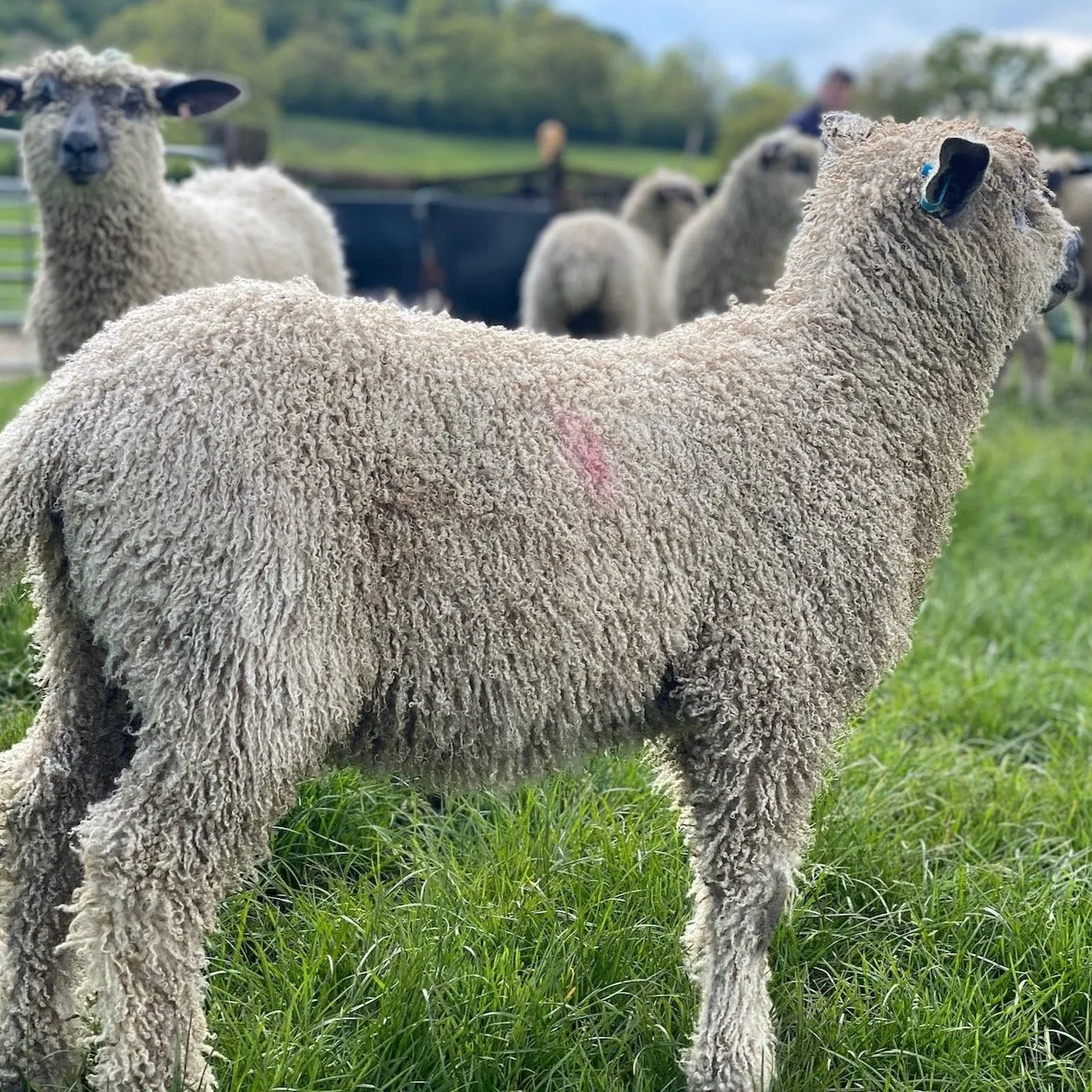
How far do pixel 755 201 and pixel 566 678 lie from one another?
18.0 feet

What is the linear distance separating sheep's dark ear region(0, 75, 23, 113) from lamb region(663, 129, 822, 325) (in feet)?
12.3

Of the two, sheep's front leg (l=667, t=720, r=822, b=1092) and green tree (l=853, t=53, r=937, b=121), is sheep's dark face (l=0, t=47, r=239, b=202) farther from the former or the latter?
green tree (l=853, t=53, r=937, b=121)

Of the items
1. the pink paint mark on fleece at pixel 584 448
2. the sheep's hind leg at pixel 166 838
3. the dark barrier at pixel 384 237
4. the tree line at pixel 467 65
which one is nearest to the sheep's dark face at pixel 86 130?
the pink paint mark on fleece at pixel 584 448

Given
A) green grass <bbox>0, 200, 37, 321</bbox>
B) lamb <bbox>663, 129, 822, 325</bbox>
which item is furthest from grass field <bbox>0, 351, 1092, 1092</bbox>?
green grass <bbox>0, 200, 37, 321</bbox>

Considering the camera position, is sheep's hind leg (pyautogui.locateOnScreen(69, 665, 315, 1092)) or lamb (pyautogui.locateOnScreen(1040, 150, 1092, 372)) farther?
lamb (pyautogui.locateOnScreen(1040, 150, 1092, 372))

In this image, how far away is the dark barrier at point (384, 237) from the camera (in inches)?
451

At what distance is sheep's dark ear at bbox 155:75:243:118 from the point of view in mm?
4395

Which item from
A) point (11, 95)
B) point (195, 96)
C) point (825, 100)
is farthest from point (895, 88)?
point (11, 95)

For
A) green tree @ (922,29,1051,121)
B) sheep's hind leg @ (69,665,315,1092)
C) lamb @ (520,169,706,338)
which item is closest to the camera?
sheep's hind leg @ (69,665,315,1092)

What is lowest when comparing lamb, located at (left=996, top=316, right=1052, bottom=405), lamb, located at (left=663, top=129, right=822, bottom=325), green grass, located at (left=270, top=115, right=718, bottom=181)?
green grass, located at (left=270, top=115, right=718, bottom=181)

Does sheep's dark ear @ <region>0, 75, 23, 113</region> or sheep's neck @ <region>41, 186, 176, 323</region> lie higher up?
sheep's dark ear @ <region>0, 75, 23, 113</region>

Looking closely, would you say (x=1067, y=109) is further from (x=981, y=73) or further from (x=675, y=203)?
(x=675, y=203)

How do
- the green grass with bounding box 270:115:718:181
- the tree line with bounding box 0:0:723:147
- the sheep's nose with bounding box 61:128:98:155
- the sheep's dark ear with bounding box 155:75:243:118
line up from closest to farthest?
1. the sheep's nose with bounding box 61:128:98:155
2. the sheep's dark ear with bounding box 155:75:243:118
3. the green grass with bounding box 270:115:718:181
4. the tree line with bounding box 0:0:723:147

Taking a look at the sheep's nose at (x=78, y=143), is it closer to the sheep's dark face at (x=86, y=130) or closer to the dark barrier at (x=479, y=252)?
the sheep's dark face at (x=86, y=130)
